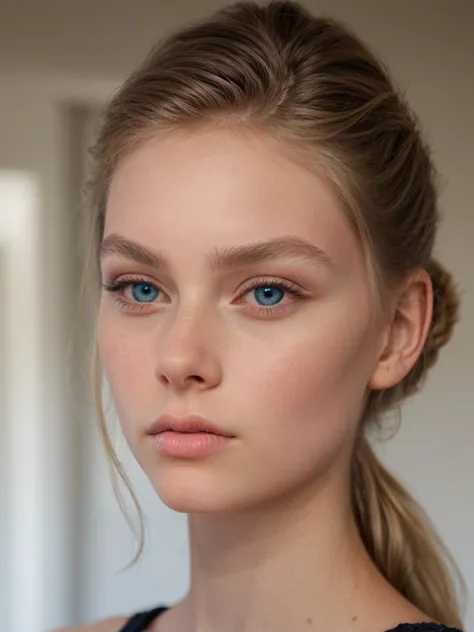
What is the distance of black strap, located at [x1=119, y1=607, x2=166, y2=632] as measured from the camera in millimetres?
902

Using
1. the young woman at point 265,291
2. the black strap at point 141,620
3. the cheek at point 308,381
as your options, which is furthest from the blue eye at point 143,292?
the black strap at point 141,620

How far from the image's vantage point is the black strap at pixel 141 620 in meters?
0.90

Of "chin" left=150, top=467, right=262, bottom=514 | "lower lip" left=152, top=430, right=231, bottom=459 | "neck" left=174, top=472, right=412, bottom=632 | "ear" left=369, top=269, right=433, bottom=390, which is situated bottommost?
"neck" left=174, top=472, right=412, bottom=632

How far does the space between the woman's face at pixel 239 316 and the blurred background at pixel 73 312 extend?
0.57m

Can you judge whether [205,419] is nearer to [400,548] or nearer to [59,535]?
[400,548]

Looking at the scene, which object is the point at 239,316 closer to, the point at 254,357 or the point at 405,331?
the point at 254,357

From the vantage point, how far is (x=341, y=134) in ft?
2.22

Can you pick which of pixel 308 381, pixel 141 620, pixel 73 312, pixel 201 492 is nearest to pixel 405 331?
pixel 308 381

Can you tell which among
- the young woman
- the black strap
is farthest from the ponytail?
the black strap

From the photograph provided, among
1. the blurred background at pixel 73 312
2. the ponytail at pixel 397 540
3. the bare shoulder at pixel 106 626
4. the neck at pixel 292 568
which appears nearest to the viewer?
the neck at pixel 292 568

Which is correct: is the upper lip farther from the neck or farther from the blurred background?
the blurred background

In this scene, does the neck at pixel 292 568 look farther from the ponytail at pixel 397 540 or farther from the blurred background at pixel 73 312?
the blurred background at pixel 73 312

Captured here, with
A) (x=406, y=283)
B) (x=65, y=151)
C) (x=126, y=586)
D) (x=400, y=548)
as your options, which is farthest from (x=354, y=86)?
(x=126, y=586)

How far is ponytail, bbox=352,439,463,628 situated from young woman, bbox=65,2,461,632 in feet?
0.15
